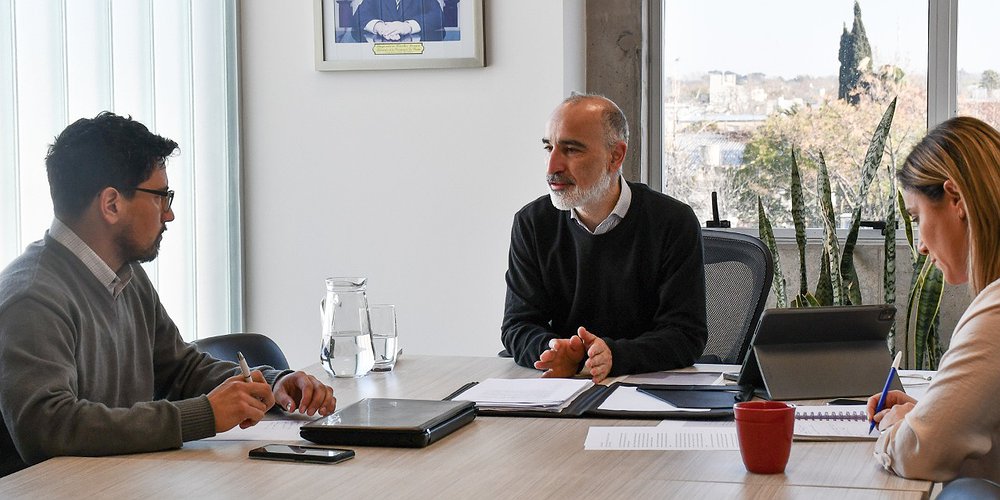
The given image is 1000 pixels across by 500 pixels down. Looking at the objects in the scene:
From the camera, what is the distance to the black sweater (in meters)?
2.61

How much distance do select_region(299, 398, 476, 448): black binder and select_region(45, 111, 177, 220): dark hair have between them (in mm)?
597

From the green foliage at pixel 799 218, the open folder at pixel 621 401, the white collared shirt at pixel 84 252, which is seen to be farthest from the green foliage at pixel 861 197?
the white collared shirt at pixel 84 252

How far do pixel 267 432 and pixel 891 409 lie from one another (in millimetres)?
1019

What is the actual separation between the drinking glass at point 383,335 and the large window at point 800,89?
194cm

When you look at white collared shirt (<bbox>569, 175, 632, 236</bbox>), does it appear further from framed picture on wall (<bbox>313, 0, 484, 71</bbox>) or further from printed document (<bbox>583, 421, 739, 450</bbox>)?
framed picture on wall (<bbox>313, 0, 484, 71</bbox>)

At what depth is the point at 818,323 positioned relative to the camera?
80.6 inches

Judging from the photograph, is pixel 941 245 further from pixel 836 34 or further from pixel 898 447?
pixel 836 34

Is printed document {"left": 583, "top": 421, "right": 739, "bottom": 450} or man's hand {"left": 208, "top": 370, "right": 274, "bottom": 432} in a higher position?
man's hand {"left": 208, "top": 370, "right": 274, "bottom": 432}

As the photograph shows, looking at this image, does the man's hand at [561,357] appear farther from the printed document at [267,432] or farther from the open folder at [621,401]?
the printed document at [267,432]

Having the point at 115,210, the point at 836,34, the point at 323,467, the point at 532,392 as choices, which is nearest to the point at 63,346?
the point at 115,210

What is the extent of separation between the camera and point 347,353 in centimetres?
235

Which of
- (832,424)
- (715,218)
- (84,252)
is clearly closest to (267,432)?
(84,252)

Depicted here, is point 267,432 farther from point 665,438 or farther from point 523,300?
point 523,300

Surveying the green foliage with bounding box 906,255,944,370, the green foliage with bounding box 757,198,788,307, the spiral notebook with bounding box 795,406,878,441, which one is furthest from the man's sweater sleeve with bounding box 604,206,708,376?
the green foliage with bounding box 906,255,944,370
